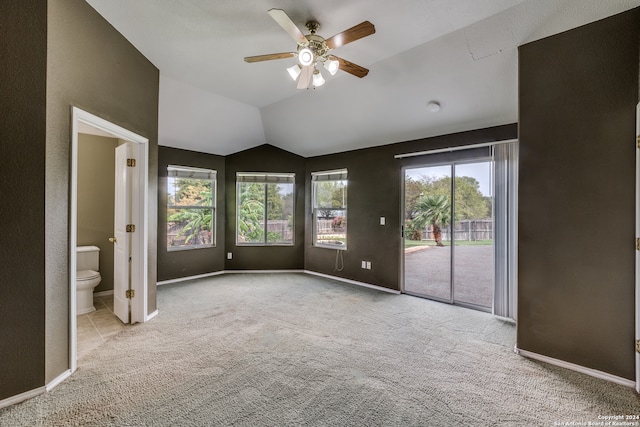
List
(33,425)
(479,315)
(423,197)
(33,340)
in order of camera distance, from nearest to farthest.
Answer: (33,425), (33,340), (479,315), (423,197)

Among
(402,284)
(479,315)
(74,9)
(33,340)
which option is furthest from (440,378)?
(74,9)

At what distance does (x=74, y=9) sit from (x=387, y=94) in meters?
3.10

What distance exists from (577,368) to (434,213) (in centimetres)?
229

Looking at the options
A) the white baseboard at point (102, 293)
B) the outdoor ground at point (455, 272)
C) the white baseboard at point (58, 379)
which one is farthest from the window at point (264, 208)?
the white baseboard at point (58, 379)

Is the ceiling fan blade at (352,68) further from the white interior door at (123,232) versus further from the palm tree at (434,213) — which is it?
the white interior door at (123,232)

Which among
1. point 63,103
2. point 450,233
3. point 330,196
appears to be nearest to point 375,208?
point 330,196

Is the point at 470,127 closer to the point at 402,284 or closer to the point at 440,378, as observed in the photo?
the point at 402,284

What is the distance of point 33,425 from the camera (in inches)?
64.9

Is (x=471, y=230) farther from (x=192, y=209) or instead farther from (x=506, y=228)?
(x=192, y=209)

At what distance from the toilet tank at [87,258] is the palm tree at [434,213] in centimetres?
476

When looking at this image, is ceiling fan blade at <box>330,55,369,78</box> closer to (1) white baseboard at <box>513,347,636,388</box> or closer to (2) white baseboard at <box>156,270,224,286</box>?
(1) white baseboard at <box>513,347,636,388</box>

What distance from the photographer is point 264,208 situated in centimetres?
570

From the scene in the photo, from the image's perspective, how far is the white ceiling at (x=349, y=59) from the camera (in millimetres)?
2242

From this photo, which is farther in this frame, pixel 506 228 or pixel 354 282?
pixel 354 282
